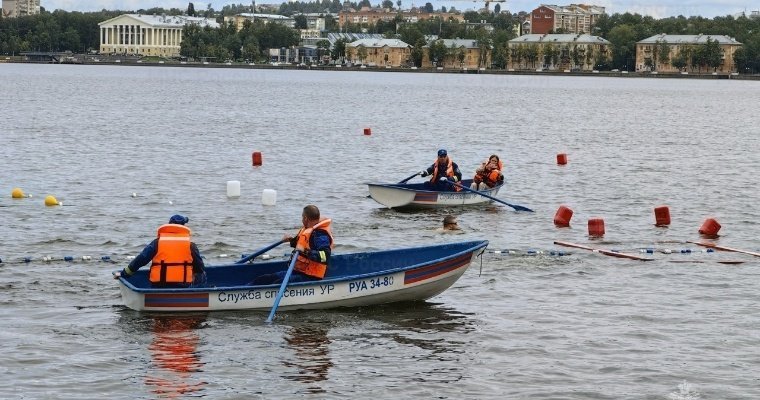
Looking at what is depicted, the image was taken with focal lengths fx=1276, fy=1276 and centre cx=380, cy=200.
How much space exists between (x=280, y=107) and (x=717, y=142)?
147ft

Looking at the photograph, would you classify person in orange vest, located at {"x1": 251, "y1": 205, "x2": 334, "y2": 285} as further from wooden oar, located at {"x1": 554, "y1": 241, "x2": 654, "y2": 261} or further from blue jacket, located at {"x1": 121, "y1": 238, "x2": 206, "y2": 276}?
wooden oar, located at {"x1": 554, "y1": 241, "x2": 654, "y2": 261}

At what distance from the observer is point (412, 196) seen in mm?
34562

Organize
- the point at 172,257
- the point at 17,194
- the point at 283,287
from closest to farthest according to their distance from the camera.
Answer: the point at 172,257 < the point at 283,287 < the point at 17,194

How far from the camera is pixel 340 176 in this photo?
47.7 metres

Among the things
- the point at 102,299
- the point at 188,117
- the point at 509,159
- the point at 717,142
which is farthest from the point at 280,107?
the point at 102,299

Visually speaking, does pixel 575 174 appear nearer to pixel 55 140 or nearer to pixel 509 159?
pixel 509 159

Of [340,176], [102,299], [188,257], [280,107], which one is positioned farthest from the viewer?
[280,107]

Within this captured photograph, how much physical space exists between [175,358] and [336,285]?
3.25m

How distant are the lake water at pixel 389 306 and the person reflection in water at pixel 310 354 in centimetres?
4

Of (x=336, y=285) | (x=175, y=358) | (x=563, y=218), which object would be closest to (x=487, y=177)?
(x=563, y=218)

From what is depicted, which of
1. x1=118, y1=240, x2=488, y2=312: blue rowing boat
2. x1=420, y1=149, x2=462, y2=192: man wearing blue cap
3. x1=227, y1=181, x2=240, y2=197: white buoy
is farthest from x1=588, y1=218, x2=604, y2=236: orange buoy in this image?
x1=227, y1=181, x2=240, y2=197: white buoy

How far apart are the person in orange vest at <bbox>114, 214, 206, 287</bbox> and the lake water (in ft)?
2.41

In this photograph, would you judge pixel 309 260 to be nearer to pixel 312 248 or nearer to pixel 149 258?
pixel 312 248

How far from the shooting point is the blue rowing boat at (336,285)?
66.7 feet
